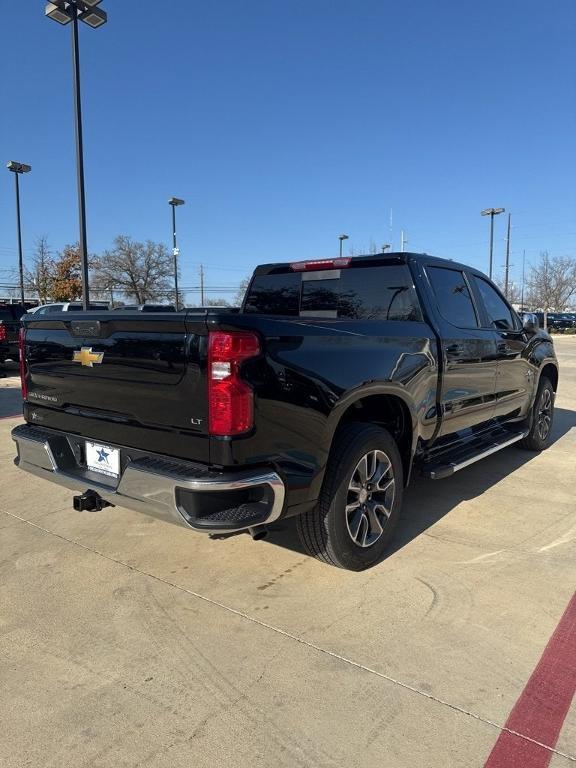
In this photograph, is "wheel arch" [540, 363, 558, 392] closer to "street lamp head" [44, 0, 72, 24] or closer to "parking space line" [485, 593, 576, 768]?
"parking space line" [485, 593, 576, 768]

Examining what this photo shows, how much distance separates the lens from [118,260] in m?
52.2

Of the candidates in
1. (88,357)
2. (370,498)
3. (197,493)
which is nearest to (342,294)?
(370,498)

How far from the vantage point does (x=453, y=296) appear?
14.8ft

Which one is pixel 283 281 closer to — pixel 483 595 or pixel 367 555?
pixel 367 555

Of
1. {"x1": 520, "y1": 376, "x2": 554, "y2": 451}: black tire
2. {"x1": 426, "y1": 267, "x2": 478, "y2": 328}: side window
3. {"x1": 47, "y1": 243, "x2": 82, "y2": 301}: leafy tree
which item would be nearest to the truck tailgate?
{"x1": 426, "y1": 267, "x2": 478, "y2": 328}: side window

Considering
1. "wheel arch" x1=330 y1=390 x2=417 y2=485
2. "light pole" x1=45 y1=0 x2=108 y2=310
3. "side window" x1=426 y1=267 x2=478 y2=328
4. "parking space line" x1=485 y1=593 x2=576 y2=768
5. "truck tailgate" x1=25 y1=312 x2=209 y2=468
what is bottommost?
"parking space line" x1=485 y1=593 x2=576 y2=768

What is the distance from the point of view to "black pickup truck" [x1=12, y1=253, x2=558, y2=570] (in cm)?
259

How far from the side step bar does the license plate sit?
2.06 metres

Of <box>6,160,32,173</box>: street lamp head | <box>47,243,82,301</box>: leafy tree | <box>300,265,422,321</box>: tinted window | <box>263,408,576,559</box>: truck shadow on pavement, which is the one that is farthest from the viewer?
<box>47,243,82,301</box>: leafy tree

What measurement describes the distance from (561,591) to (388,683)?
135 centimetres

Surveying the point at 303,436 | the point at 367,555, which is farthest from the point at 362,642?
the point at 303,436

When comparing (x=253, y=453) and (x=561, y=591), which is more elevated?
(x=253, y=453)

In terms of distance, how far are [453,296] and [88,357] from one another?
283cm

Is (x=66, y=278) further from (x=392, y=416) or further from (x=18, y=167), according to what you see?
(x=392, y=416)
